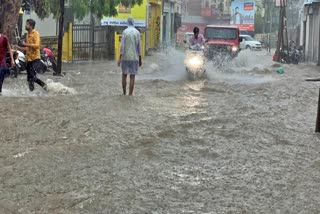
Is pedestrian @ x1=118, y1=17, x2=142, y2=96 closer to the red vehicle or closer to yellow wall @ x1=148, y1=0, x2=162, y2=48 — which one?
the red vehicle

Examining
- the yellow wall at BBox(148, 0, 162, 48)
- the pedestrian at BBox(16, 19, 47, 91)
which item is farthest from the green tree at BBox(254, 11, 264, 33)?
the pedestrian at BBox(16, 19, 47, 91)

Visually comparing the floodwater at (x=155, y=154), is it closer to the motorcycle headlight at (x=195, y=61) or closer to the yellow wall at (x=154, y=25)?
the motorcycle headlight at (x=195, y=61)

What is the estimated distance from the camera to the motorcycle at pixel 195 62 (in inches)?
603

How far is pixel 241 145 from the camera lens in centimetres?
737

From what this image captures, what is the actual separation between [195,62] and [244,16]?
2210 inches

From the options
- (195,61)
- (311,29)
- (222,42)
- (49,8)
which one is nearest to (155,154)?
(195,61)

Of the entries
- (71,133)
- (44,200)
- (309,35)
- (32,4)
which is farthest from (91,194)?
(309,35)

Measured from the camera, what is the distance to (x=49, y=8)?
66.5 ft

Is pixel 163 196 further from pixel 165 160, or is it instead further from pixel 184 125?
pixel 184 125

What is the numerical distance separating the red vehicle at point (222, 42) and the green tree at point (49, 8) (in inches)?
178

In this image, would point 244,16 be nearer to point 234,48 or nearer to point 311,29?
point 311,29

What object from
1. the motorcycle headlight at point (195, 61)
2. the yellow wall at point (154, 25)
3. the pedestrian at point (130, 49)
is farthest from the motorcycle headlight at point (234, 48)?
the yellow wall at point (154, 25)

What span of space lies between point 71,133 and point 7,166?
173 cm

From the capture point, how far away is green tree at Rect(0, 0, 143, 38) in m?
13.7
